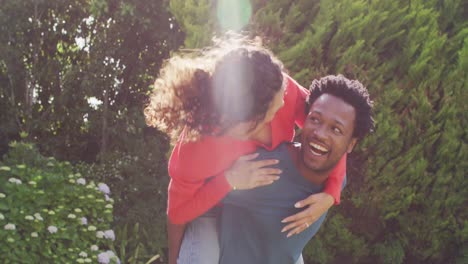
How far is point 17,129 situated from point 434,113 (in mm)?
4057

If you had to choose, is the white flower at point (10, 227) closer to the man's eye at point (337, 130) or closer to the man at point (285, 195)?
the man at point (285, 195)

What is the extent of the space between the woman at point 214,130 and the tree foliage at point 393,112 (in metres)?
2.03

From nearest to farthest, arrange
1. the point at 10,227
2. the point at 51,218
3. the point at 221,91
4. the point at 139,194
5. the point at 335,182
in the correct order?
the point at 221,91 → the point at 335,182 → the point at 10,227 → the point at 51,218 → the point at 139,194

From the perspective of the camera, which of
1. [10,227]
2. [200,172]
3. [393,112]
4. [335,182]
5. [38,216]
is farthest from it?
[393,112]

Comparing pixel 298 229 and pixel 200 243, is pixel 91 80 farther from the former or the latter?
pixel 298 229

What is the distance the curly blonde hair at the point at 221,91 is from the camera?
8.38 feet

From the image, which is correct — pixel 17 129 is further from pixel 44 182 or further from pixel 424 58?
pixel 424 58

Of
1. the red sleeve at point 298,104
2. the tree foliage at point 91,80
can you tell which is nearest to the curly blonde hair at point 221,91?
the red sleeve at point 298,104

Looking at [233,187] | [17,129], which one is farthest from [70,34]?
[233,187]

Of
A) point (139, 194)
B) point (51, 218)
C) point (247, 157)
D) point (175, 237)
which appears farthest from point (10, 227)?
point (247, 157)

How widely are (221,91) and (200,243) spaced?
2.20ft

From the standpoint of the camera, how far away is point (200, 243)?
283 centimetres

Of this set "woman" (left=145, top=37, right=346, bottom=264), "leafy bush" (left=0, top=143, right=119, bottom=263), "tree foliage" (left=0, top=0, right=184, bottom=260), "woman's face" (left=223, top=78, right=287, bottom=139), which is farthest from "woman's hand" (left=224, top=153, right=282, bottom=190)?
"tree foliage" (left=0, top=0, right=184, bottom=260)

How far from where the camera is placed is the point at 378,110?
193 inches
